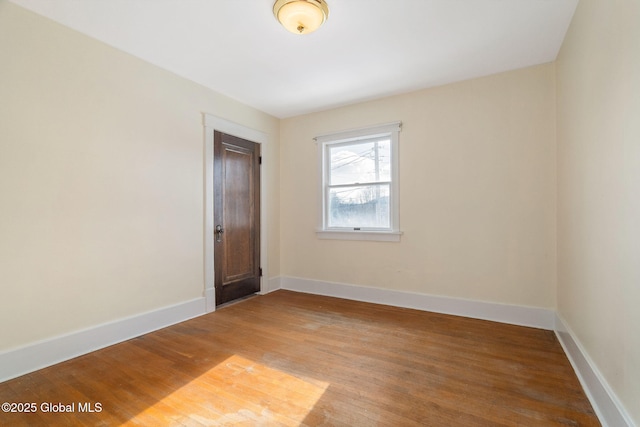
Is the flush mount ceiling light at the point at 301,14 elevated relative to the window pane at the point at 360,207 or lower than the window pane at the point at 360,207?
elevated

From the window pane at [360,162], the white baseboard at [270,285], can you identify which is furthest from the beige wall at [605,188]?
the white baseboard at [270,285]

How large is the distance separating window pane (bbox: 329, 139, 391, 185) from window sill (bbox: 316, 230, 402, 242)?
73cm

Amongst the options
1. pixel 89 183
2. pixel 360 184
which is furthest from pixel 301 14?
pixel 360 184

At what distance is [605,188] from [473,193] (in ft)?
5.49

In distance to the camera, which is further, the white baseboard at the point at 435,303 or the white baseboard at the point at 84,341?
the white baseboard at the point at 435,303

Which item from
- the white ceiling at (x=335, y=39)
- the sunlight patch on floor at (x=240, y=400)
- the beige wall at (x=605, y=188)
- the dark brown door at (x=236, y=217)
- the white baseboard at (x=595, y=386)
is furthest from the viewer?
the dark brown door at (x=236, y=217)

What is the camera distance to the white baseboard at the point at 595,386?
1530mm

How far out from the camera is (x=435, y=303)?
362 centimetres

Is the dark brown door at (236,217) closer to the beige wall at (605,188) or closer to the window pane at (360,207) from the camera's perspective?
the window pane at (360,207)

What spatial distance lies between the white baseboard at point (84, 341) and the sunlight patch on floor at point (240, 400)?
1155 millimetres

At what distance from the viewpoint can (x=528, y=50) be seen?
2.83 metres

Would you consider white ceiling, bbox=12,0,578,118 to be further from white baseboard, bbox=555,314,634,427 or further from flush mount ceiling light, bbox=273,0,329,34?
white baseboard, bbox=555,314,634,427

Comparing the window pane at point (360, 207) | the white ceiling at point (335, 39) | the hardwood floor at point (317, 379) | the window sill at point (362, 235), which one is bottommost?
the hardwood floor at point (317, 379)

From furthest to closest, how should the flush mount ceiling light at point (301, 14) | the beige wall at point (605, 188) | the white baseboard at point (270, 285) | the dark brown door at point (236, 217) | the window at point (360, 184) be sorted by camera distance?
the white baseboard at point (270, 285), the window at point (360, 184), the dark brown door at point (236, 217), the flush mount ceiling light at point (301, 14), the beige wall at point (605, 188)
